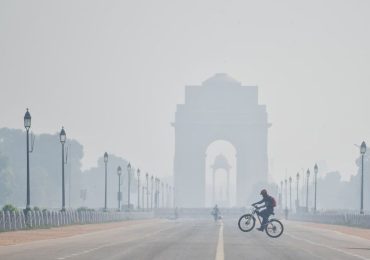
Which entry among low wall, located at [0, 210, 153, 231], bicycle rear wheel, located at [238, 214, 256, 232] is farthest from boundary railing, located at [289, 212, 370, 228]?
bicycle rear wheel, located at [238, 214, 256, 232]

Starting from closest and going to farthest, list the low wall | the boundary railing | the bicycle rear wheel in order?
the bicycle rear wheel, the low wall, the boundary railing

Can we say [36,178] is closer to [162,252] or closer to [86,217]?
[86,217]

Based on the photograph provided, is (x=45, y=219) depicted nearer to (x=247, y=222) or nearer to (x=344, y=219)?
(x=247, y=222)

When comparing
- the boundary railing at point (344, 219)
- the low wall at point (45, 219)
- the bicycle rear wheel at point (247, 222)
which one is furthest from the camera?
the boundary railing at point (344, 219)

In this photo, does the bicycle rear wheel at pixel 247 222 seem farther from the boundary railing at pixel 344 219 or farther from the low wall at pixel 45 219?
the boundary railing at pixel 344 219

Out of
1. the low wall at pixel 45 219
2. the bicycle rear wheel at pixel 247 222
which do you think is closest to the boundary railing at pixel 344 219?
the low wall at pixel 45 219

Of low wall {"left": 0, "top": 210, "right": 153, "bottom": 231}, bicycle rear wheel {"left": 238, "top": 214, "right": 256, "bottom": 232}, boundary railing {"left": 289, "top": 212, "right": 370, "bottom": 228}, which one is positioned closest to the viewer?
bicycle rear wheel {"left": 238, "top": 214, "right": 256, "bottom": 232}

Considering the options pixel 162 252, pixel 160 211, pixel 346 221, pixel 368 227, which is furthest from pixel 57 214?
pixel 160 211

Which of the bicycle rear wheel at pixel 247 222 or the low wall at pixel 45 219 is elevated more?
the bicycle rear wheel at pixel 247 222

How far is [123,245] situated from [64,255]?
7289mm

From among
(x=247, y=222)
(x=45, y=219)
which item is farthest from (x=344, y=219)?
(x=247, y=222)

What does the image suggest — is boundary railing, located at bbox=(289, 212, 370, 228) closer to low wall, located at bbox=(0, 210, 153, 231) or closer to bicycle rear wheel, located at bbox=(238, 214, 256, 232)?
low wall, located at bbox=(0, 210, 153, 231)

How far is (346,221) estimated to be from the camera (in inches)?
3295

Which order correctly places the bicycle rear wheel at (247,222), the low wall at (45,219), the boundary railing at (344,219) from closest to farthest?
the bicycle rear wheel at (247,222) < the low wall at (45,219) < the boundary railing at (344,219)
